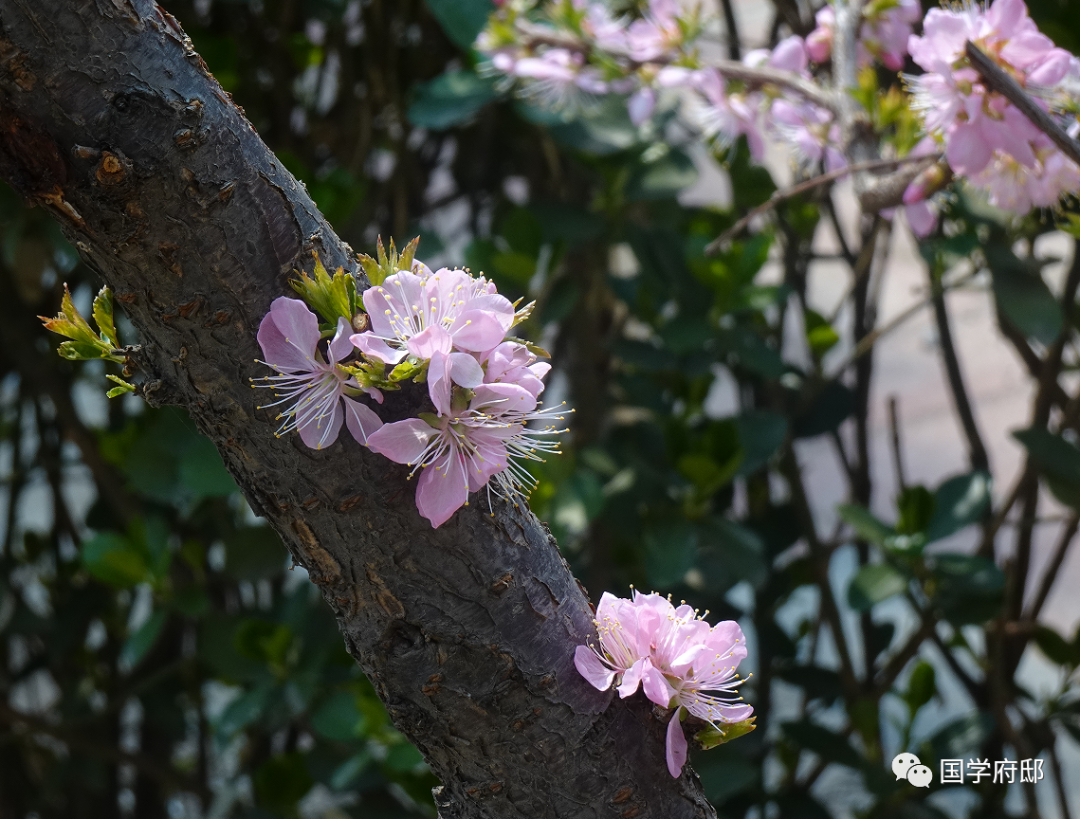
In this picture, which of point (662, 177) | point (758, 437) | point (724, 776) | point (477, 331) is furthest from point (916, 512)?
point (477, 331)

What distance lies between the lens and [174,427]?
0.96 metres

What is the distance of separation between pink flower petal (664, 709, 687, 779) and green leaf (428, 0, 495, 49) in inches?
28.1

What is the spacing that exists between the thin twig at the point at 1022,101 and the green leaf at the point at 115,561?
33.4 inches

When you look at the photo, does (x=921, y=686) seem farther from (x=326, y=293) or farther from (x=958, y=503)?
(x=326, y=293)

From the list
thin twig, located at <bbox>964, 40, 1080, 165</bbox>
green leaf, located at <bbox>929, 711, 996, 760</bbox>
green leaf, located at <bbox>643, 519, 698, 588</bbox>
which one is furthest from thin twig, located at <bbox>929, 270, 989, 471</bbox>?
thin twig, located at <bbox>964, 40, 1080, 165</bbox>

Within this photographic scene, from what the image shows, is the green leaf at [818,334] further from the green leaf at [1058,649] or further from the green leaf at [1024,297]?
the green leaf at [1058,649]

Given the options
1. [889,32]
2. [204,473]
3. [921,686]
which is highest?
[889,32]

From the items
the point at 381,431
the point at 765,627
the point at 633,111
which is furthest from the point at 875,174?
the point at 765,627

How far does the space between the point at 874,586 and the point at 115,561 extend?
29.3 inches

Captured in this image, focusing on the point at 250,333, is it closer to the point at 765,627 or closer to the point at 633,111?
the point at 633,111

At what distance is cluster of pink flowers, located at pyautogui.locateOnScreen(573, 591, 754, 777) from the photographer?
0.44 meters

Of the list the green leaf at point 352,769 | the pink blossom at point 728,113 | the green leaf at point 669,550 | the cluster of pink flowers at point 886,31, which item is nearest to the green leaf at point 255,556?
the green leaf at point 352,769

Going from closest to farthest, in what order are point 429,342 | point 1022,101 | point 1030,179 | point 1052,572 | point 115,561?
point 429,342, point 1022,101, point 1030,179, point 115,561, point 1052,572

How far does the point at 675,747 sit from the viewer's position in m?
0.44
